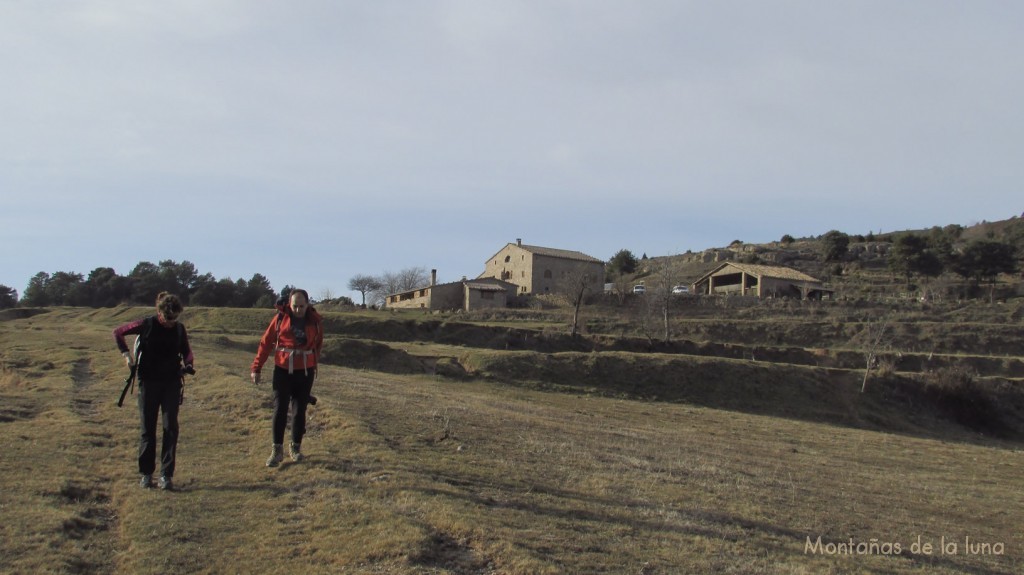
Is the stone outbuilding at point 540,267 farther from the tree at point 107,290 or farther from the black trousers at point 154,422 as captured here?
the black trousers at point 154,422

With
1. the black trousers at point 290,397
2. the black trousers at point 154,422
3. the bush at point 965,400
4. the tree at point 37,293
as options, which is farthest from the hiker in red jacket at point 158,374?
the tree at point 37,293

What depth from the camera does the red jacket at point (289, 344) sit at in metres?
9.34

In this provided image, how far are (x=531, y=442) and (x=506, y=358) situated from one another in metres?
23.6

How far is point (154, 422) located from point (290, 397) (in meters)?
1.69

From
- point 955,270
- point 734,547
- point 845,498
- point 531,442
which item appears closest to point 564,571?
point 734,547

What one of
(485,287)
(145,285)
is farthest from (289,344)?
(145,285)

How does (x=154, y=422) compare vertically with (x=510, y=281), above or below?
below

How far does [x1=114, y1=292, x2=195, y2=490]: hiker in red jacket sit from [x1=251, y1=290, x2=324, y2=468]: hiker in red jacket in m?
1.05

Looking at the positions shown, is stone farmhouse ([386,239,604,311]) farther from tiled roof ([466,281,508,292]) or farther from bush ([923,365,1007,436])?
bush ([923,365,1007,436])

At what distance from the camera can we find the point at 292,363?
30.6 feet

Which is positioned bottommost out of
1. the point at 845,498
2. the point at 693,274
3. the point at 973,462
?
the point at 973,462

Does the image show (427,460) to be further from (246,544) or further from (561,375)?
(561,375)

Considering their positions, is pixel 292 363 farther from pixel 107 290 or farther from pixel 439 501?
pixel 107 290

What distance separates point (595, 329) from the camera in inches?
2275
